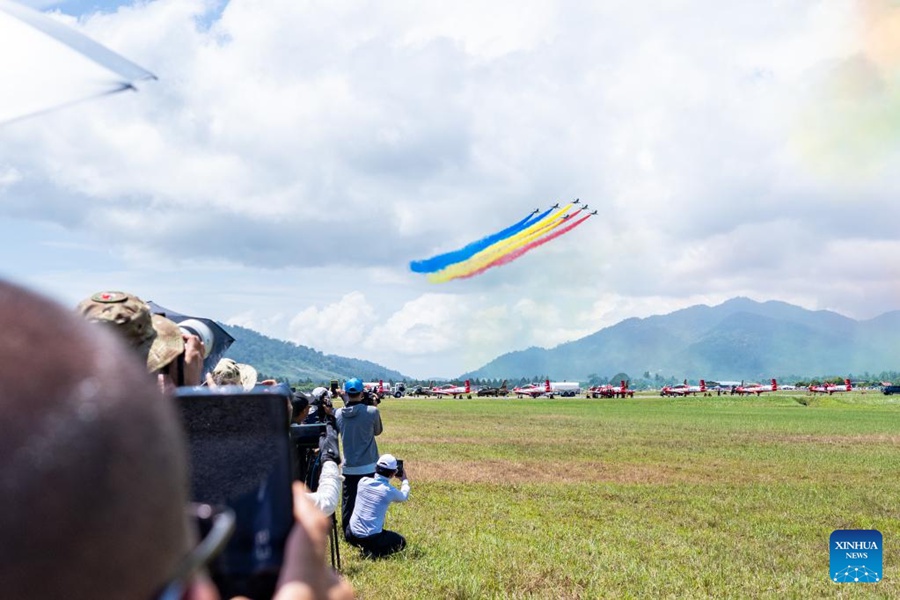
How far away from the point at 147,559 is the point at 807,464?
2207 cm

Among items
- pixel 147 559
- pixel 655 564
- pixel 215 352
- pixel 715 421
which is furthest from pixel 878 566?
pixel 715 421

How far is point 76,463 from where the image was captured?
1.92 feet

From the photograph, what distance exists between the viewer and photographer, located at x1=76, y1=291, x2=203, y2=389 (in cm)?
222

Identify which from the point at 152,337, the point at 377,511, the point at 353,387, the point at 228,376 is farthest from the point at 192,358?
the point at 377,511

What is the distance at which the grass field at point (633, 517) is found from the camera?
8.94 m

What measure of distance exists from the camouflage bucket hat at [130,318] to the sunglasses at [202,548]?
1456 mm

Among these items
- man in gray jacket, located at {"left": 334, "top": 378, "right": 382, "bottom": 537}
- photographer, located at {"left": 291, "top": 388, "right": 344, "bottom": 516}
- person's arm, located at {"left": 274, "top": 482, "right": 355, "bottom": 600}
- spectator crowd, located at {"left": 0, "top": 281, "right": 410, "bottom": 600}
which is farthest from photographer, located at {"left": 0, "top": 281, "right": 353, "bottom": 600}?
man in gray jacket, located at {"left": 334, "top": 378, "right": 382, "bottom": 537}

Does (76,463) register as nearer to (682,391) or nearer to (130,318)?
(130,318)

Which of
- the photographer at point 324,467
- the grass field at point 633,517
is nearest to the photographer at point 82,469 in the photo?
the photographer at point 324,467

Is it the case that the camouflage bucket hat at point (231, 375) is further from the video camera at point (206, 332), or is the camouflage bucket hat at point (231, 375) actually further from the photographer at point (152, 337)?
the photographer at point (152, 337)

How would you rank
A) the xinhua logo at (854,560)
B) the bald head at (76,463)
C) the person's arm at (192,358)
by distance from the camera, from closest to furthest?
the bald head at (76,463) → the person's arm at (192,358) → the xinhua logo at (854,560)

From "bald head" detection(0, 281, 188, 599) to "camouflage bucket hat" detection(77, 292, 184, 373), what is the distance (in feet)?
5.12

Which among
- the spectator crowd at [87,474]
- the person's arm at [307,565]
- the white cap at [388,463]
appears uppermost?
the spectator crowd at [87,474]

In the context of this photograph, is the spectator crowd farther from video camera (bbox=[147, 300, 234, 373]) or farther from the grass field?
the grass field
